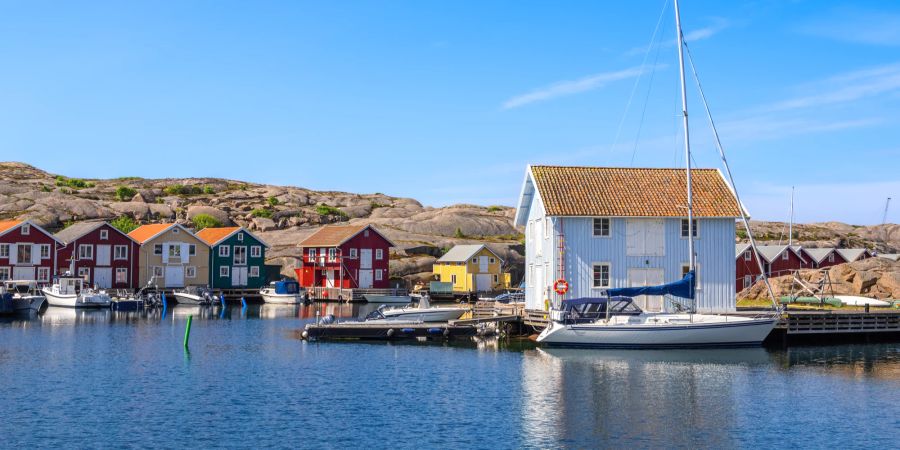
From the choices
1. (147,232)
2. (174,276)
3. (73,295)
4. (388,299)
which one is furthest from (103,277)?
(388,299)

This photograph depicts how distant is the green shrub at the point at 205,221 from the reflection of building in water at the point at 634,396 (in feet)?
346

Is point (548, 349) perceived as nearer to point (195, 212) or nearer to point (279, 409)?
point (279, 409)

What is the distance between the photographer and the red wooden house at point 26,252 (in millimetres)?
87625

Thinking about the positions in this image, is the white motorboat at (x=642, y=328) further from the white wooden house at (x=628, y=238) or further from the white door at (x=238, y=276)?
the white door at (x=238, y=276)

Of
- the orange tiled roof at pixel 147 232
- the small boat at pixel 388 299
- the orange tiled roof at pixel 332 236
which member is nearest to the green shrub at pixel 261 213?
the orange tiled roof at pixel 332 236

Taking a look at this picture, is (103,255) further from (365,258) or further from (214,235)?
(365,258)

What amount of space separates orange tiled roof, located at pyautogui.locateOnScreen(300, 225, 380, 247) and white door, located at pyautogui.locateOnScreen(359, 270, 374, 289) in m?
3.35

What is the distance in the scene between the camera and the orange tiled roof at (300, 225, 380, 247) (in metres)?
104

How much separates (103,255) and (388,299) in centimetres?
3026

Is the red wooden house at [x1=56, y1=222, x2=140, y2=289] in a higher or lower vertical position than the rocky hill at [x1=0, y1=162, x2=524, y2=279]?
lower

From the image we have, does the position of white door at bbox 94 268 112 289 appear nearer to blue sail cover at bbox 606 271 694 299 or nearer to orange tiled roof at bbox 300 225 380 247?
orange tiled roof at bbox 300 225 380 247

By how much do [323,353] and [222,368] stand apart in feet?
22.2

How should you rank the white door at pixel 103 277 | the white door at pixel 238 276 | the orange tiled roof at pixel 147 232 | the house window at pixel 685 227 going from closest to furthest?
1. the house window at pixel 685 227
2. the white door at pixel 103 277
3. the orange tiled roof at pixel 147 232
4. the white door at pixel 238 276

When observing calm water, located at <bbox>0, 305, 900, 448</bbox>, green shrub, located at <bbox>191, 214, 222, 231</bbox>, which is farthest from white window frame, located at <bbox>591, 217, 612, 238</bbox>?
green shrub, located at <bbox>191, 214, 222, 231</bbox>
